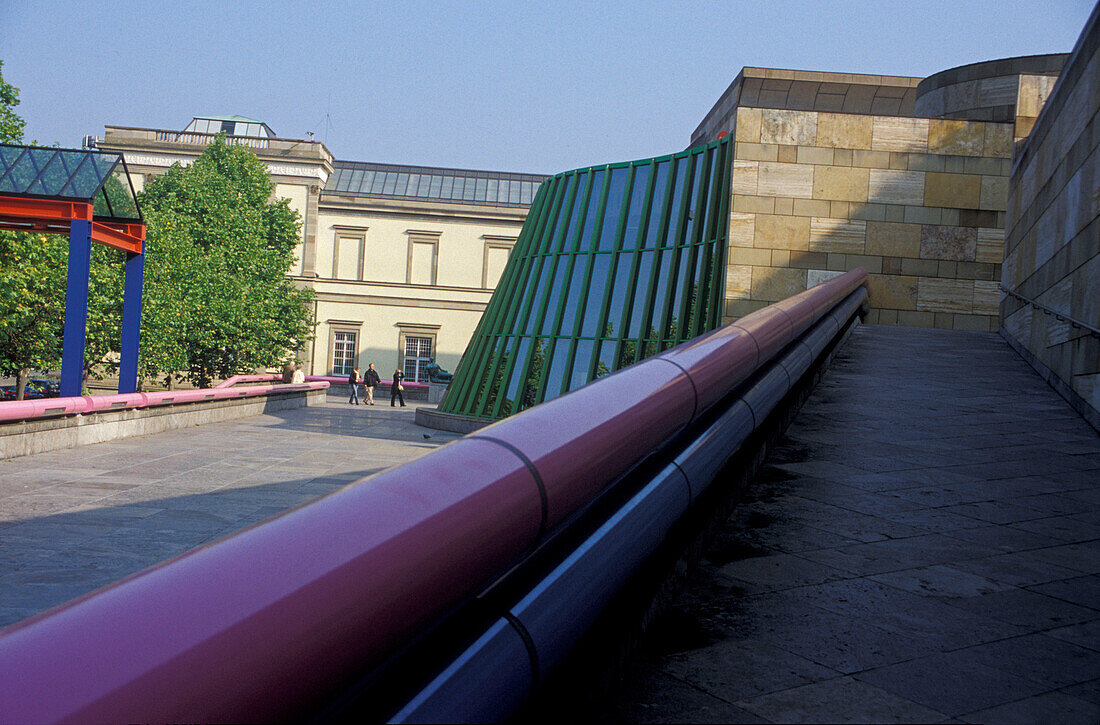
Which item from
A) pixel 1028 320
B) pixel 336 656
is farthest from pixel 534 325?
pixel 336 656

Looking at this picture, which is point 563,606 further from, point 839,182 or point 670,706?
point 839,182

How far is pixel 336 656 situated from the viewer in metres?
1.33

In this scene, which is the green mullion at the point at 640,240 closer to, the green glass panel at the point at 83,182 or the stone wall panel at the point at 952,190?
the stone wall panel at the point at 952,190

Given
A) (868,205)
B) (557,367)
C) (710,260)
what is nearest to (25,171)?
(557,367)

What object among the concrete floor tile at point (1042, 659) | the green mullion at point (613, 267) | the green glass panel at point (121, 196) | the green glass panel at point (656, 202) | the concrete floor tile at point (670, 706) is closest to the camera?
the concrete floor tile at point (670, 706)

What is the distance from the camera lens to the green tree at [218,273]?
31141mm

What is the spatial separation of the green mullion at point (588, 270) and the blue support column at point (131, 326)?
8.64 metres

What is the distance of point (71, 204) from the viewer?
1498 centimetres

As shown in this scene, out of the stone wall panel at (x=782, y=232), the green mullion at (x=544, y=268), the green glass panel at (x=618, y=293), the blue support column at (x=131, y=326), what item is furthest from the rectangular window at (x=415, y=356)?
the stone wall panel at (x=782, y=232)

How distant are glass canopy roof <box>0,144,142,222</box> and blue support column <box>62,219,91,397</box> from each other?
642 mm

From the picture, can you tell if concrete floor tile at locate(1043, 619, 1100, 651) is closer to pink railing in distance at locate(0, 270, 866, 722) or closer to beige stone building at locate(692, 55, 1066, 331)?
pink railing in distance at locate(0, 270, 866, 722)

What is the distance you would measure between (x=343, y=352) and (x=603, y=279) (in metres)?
36.3

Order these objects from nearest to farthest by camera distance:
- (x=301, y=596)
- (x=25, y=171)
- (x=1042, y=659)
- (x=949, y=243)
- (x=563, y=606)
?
(x=301, y=596) → (x=563, y=606) → (x=1042, y=659) → (x=949, y=243) → (x=25, y=171)

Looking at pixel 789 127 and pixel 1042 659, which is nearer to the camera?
pixel 1042 659
